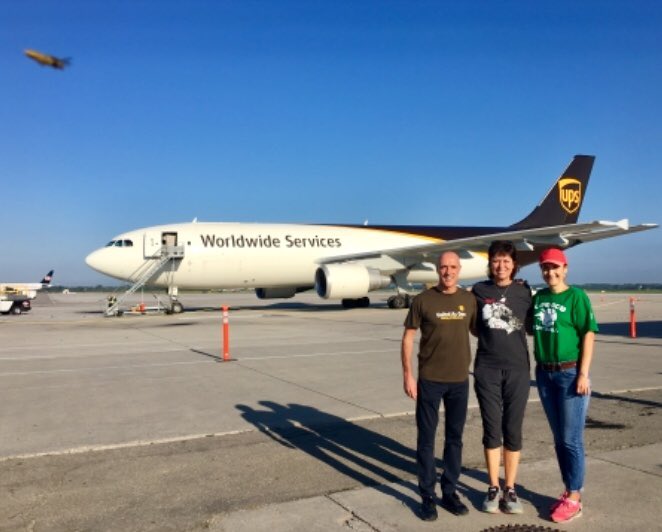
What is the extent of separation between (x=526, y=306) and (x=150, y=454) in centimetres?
321

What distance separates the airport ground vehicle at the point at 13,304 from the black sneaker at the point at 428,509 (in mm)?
28536

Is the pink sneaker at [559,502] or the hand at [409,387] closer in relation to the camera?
the pink sneaker at [559,502]

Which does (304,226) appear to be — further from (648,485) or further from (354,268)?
(648,485)

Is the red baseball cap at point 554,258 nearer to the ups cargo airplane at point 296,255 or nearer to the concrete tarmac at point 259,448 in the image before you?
the concrete tarmac at point 259,448

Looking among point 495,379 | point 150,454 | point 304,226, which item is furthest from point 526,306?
point 304,226

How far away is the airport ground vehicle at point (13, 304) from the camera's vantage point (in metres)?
27.6

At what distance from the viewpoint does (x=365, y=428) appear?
5.75 metres

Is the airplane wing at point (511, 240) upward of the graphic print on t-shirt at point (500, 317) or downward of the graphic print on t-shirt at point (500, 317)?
upward

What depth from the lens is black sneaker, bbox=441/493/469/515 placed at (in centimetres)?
366

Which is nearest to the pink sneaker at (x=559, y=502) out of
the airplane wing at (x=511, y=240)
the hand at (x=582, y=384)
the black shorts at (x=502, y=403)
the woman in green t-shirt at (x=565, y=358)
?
the woman in green t-shirt at (x=565, y=358)

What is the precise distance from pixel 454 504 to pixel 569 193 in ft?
95.8

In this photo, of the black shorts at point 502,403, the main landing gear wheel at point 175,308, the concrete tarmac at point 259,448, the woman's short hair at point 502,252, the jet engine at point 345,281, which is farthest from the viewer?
the main landing gear wheel at point 175,308

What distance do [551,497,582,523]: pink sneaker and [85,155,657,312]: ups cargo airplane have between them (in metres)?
17.3

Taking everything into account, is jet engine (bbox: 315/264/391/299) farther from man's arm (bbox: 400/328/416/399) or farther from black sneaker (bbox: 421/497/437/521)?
black sneaker (bbox: 421/497/437/521)
